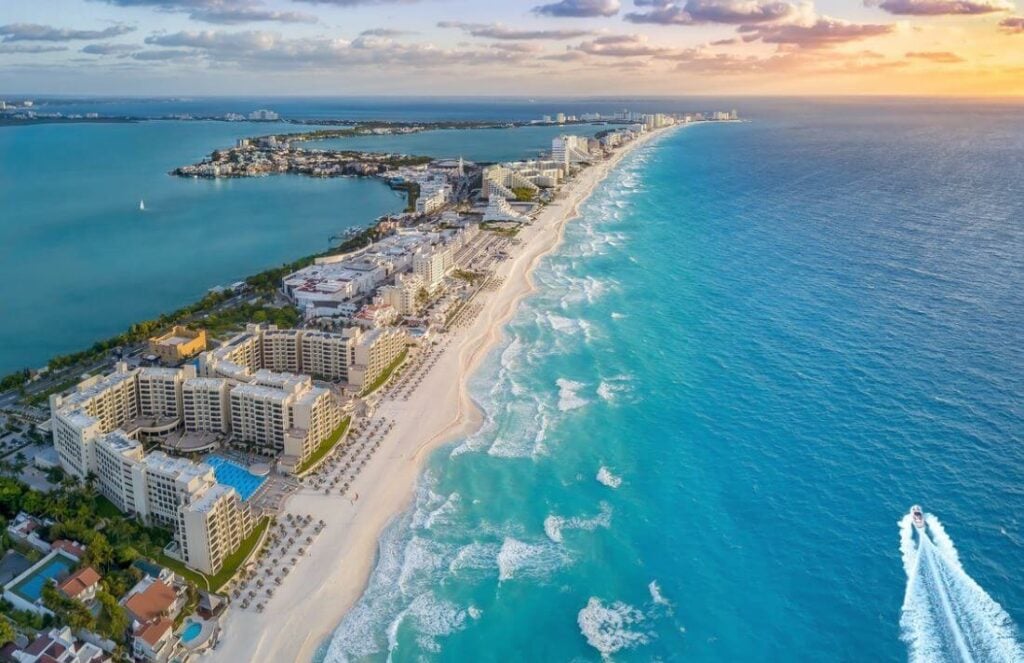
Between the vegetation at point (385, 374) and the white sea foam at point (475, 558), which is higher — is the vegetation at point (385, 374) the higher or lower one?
the higher one

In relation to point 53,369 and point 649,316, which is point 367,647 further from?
point 649,316

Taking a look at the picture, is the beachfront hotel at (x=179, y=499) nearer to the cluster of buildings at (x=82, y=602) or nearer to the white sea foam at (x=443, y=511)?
the cluster of buildings at (x=82, y=602)

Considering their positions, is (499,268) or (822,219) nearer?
(499,268)

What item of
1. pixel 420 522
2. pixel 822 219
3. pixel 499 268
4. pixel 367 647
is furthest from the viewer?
pixel 822 219

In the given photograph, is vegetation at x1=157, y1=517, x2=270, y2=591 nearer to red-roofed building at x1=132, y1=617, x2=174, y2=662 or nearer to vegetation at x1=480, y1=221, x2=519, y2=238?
red-roofed building at x1=132, y1=617, x2=174, y2=662

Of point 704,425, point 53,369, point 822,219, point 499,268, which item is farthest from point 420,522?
point 822,219

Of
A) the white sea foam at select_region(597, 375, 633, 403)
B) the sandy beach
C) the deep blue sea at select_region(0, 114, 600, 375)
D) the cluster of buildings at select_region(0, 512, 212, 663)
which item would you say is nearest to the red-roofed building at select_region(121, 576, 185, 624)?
the cluster of buildings at select_region(0, 512, 212, 663)

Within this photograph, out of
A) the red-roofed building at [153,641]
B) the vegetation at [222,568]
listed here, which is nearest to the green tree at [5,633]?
the red-roofed building at [153,641]
